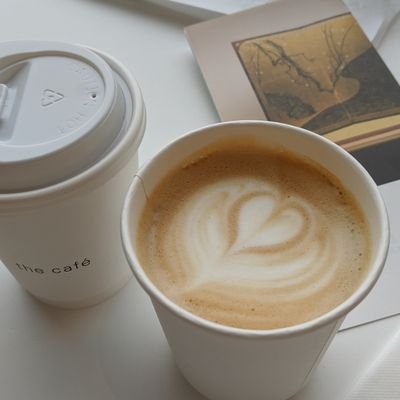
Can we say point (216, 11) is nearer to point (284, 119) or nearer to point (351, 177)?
point (284, 119)

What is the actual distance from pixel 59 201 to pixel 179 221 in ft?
0.30

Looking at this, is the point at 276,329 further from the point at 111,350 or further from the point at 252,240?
the point at 111,350

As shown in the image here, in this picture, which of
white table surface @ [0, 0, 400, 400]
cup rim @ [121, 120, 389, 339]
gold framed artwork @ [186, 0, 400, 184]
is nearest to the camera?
cup rim @ [121, 120, 389, 339]

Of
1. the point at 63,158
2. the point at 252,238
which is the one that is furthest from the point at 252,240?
the point at 63,158

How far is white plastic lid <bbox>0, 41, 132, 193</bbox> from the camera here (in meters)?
0.42

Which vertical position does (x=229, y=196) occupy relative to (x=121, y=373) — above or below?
above

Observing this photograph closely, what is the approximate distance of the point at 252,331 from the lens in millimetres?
357

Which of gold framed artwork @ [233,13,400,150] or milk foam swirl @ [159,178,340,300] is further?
gold framed artwork @ [233,13,400,150]

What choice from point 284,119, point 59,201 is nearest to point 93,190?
point 59,201

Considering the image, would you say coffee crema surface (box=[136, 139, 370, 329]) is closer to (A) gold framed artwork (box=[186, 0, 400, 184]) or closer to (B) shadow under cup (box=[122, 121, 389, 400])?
(B) shadow under cup (box=[122, 121, 389, 400])

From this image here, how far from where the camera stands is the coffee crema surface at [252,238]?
15.9 inches

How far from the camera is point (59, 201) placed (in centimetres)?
42

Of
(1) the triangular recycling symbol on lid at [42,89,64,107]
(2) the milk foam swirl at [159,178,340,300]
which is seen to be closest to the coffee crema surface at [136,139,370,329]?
(2) the milk foam swirl at [159,178,340,300]

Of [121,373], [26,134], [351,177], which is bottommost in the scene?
[121,373]
